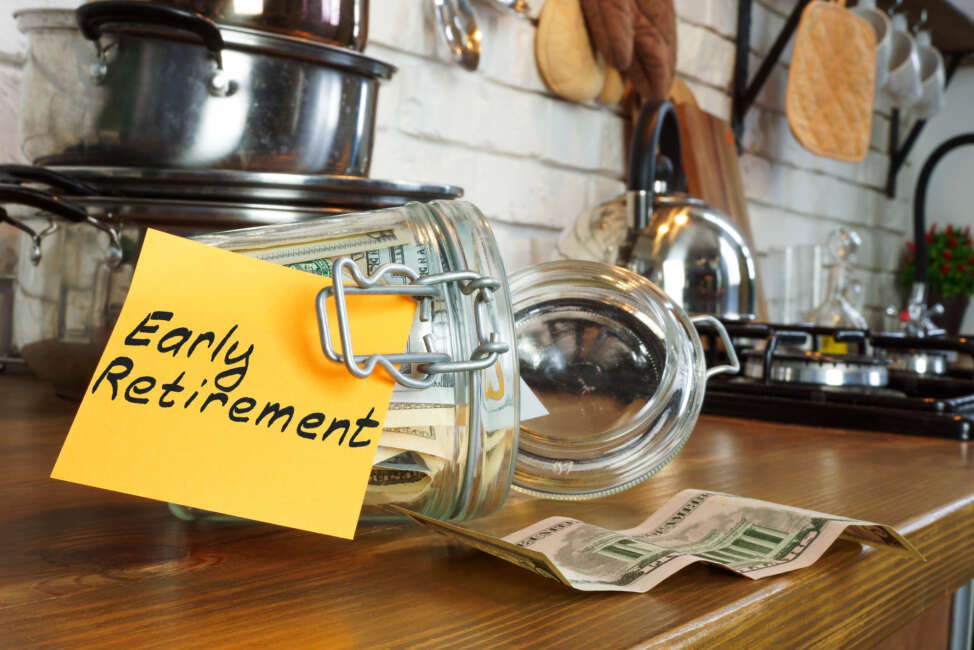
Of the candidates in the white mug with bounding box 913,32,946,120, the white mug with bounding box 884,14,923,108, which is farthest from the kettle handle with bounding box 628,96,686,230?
the white mug with bounding box 913,32,946,120

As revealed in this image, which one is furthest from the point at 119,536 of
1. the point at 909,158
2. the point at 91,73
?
the point at 909,158

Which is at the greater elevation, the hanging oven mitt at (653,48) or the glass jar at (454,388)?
the hanging oven mitt at (653,48)

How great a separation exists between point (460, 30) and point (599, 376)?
2.65 ft

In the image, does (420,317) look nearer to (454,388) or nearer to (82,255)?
(454,388)

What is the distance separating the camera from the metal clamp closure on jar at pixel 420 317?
0.30 meters

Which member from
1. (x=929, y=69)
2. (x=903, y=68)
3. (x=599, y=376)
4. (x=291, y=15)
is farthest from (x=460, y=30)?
(x=929, y=69)

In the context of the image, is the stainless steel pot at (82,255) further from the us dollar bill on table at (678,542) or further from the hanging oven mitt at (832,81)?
the hanging oven mitt at (832,81)

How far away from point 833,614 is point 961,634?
0.29m

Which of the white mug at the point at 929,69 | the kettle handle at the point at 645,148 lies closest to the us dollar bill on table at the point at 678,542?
the kettle handle at the point at 645,148

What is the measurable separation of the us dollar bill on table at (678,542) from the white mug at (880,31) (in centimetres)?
186

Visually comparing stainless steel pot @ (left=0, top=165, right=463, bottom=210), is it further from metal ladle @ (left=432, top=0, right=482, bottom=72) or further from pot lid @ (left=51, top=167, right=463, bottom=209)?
metal ladle @ (left=432, top=0, right=482, bottom=72)

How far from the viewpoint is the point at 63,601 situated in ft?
0.96

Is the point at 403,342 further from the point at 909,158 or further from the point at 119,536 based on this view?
the point at 909,158

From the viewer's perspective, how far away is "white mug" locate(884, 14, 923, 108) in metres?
2.18
